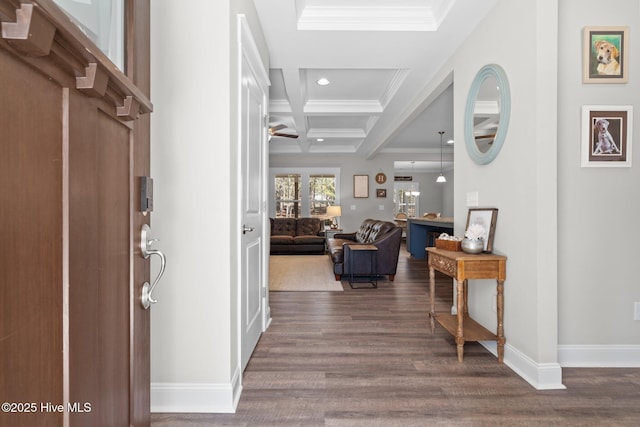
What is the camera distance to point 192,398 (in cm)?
179

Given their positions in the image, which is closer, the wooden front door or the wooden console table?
the wooden front door

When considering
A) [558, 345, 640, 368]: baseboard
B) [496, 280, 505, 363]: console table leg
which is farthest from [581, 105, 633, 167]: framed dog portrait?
[558, 345, 640, 368]: baseboard

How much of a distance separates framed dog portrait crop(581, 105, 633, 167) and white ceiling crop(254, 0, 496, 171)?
1007mm

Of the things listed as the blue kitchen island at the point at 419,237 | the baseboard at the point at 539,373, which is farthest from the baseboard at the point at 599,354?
the blue kitchen island at the point at 419,237

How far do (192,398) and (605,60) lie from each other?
3328mm

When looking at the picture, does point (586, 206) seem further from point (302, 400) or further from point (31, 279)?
point (31, 279)

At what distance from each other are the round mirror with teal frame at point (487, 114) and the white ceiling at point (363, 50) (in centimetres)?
32

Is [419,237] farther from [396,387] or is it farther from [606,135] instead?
[396,387]

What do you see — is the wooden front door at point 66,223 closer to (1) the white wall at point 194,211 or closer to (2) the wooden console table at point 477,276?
(1) the white wall at point 194,211

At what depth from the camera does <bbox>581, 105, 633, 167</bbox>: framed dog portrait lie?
88.6 inches

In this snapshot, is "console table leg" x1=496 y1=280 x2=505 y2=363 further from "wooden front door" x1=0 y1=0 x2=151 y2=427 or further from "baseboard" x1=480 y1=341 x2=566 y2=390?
"wooden front door" x1=0 y1=0 x2=151 y2=427

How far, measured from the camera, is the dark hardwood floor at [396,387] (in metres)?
1.73

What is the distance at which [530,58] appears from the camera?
2.12m

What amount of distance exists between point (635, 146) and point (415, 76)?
2117mm
